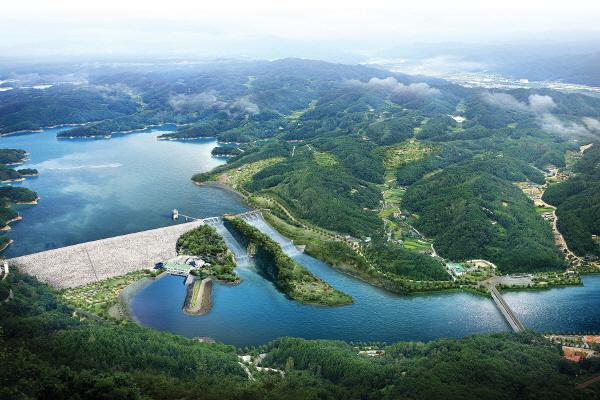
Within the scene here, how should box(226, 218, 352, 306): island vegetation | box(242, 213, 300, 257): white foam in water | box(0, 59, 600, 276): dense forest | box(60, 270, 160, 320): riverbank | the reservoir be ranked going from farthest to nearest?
box(0, 59, 600, 276): dense forest
box(242, 213, 300, 257): white foam in water
box(226, 218, 352, 306): island vegetation
box(60, 270, 160, 320): riverbank
the reservoir

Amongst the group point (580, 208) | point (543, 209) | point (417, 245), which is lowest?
point (417, 245)

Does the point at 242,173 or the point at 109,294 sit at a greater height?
the point at 109,294

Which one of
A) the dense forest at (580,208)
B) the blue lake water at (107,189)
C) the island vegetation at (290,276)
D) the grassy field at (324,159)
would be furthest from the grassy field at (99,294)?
the dense forest at (580,208)

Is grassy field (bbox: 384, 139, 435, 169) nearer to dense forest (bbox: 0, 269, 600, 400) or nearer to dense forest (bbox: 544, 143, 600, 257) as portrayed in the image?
dense forest (bbox: 544, 143, 600, 257)

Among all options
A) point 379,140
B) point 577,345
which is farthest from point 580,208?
point 379,140

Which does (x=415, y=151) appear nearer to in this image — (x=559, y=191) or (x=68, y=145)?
(x=559, y=191)

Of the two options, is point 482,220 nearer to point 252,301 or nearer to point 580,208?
point 580,208

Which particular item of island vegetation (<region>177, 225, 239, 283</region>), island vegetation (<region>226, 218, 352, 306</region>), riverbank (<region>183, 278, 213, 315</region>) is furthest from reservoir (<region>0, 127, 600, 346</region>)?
island vegetation (<region>177, 225, 239, 283</region>)
